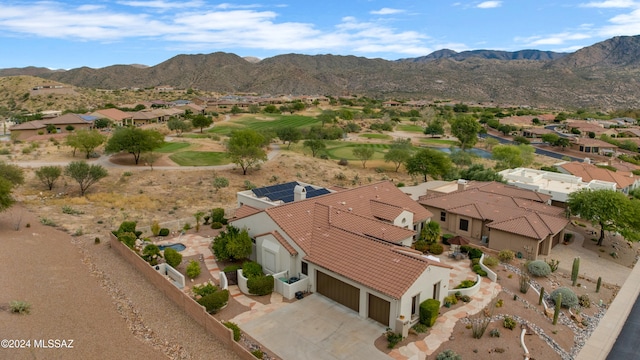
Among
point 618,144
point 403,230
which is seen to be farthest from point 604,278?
point 618,144

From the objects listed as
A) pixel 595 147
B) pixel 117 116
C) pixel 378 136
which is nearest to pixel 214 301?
pixel 378 136

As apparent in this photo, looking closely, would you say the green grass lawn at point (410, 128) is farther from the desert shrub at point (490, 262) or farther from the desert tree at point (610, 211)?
the desert shrub at point (490, 262)

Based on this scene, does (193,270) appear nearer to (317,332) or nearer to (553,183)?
(317,332)

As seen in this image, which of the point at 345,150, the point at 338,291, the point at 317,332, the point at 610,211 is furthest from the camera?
the point at 345,150

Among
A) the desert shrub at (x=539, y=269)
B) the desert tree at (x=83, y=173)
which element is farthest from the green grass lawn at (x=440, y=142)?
the desert tree at (x=83, y=173)

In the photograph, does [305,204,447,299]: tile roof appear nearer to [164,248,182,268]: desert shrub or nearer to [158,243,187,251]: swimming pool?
[164,248,182,268]: desert shrub
